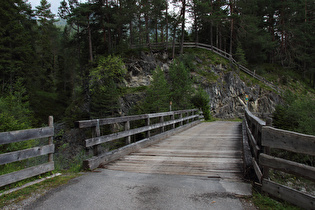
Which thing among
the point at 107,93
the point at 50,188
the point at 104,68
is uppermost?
the point at 104,68

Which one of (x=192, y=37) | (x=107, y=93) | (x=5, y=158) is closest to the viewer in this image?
(x=5, y=158)

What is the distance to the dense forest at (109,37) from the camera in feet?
83.5

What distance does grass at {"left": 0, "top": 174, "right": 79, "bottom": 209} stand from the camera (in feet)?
9.65

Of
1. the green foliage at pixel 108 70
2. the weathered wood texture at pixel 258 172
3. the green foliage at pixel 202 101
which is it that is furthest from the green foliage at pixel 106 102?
the weathered wood texture at pixel 258 172

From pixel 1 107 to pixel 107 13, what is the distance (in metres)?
22.6

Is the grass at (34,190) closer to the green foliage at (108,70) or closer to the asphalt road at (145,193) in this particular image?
the asphalt road at (145,193)

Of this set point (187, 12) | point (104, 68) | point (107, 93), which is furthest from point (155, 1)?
point (107, 93)

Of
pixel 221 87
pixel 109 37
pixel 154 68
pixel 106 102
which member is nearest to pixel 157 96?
pixel 106 102

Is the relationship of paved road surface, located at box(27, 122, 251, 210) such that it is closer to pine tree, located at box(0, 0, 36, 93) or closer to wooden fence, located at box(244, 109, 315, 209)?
wooden fence, located at box(244, 109, 315, 209)

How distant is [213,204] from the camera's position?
273cm

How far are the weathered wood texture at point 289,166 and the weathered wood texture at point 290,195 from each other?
0.79 feet

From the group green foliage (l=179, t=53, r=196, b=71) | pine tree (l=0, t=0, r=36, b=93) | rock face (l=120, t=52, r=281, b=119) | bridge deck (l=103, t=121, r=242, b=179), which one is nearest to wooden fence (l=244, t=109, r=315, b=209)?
bridge deck (l=103, t=121, r=242, b=179)

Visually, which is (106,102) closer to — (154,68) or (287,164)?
(154,68)

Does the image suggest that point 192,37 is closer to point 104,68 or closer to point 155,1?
point 155,1
